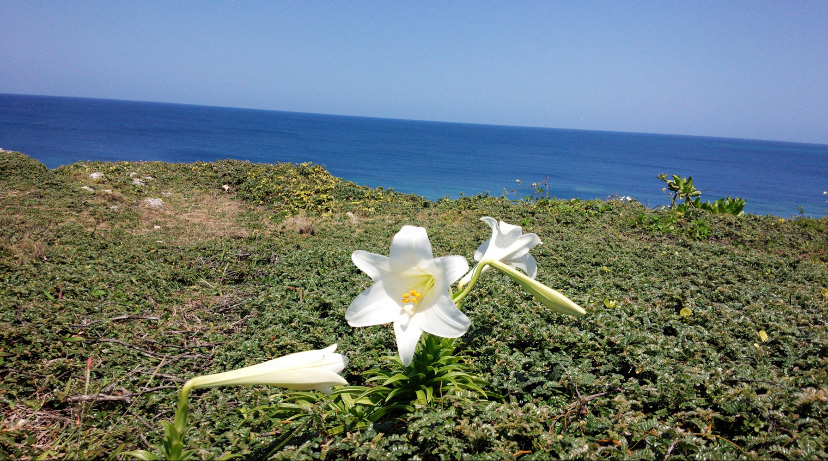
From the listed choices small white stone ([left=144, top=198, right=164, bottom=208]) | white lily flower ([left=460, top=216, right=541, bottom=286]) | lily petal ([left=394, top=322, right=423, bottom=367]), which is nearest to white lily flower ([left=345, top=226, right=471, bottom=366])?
lily petal ([left=394, top=322, right=423, bottom=367])

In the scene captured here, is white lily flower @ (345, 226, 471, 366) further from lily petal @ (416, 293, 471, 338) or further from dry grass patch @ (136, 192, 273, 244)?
dry grass patch @ (136, 192, 273, 244)

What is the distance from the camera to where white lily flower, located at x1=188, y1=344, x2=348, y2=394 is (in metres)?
1.17

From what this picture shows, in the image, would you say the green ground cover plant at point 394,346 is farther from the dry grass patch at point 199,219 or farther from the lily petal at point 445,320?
the lily petal at point 445,320

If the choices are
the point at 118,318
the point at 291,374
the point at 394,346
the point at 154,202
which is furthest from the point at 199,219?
the point at 291,374

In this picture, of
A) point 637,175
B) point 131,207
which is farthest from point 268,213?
point 637,175

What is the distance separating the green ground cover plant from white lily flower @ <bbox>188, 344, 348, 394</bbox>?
350mm

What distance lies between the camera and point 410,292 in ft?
5.06

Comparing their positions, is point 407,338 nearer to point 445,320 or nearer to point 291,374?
point 445,320

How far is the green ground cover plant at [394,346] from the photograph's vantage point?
4.93 ft

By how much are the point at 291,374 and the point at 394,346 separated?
4.56 ft

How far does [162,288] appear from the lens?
4.05 metres

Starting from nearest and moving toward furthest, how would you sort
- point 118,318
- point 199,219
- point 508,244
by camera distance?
point 508,244, point 118,318, point 199,219

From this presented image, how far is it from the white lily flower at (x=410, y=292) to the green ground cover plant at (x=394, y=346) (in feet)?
1.25

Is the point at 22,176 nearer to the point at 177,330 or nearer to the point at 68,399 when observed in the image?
the point at 177,330
